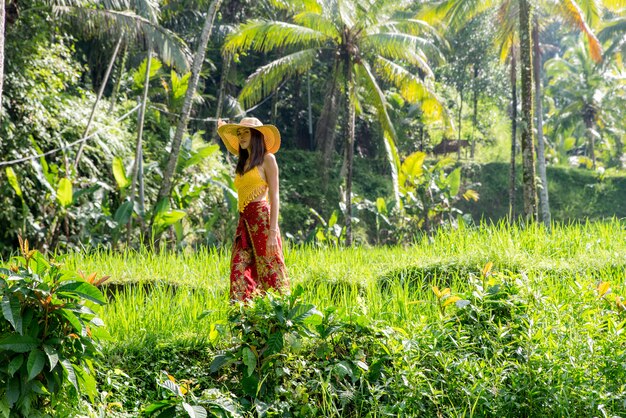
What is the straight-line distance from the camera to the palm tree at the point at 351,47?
14.4 meters

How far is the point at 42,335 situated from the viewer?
3.99m

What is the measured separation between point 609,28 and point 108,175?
21.0m

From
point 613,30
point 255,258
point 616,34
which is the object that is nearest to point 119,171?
point 255,258

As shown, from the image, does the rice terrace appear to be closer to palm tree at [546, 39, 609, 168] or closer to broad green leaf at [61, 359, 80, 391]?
broad green leaf at [61, 359, 80, 391]

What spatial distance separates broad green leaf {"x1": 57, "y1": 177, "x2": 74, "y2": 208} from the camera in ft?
33.2

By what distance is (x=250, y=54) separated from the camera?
2294 cm

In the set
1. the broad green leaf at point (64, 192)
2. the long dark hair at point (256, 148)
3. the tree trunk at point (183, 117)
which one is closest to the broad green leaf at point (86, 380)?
the long dark hair at point (256, 148)

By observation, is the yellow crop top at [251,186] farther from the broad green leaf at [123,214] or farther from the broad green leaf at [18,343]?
the broad green leaf at [123,214]

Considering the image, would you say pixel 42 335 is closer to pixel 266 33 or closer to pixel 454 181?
pixel 266 33

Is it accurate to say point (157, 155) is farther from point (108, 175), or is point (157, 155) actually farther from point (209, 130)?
point (209, 130)

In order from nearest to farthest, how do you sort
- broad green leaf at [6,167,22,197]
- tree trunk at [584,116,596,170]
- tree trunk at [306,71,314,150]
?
broad green leaf at [6,167,22,197] < tree trunk at [306,71,314,150] < tree trunk at [584,116,596,170]

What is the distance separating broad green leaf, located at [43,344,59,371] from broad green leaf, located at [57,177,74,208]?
258 inches

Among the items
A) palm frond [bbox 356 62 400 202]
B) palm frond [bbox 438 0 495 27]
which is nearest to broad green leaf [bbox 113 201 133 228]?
palm frond [bbox 356 62 400 202]

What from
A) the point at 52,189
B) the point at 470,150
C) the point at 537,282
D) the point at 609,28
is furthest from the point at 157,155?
the point at 609,28
